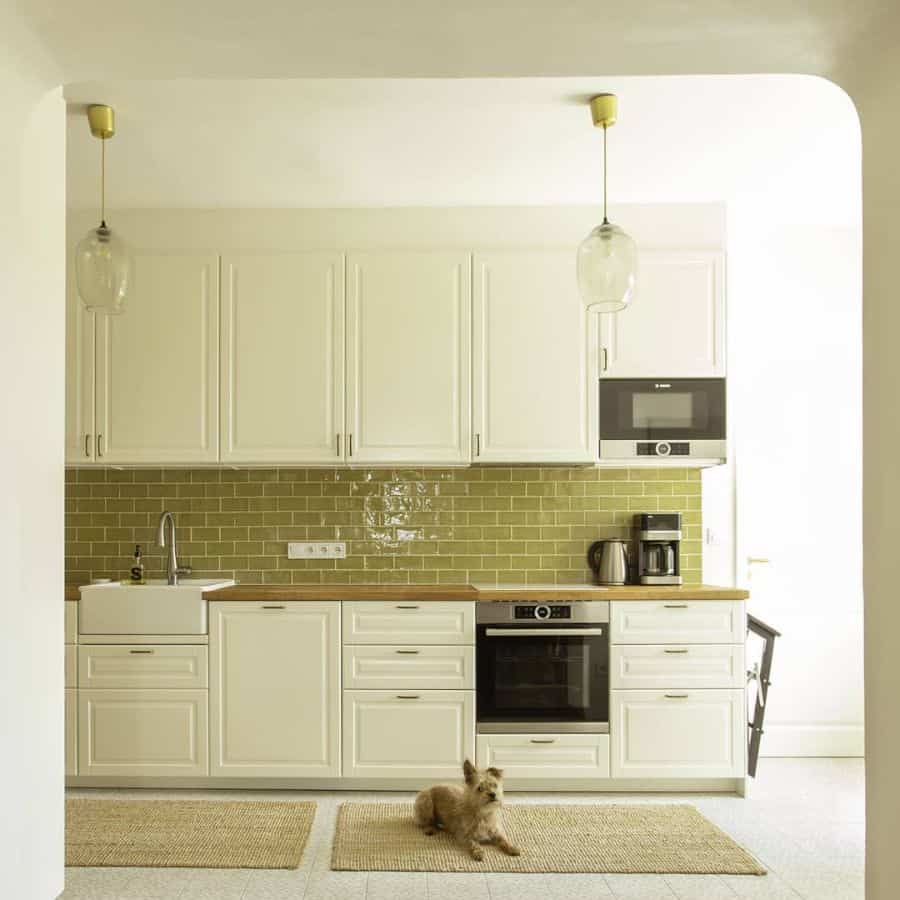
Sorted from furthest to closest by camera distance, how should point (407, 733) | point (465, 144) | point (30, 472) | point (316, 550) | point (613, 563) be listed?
point (316, 550) < point (613, 563) < point (407, 733) < point (465, 144) < point (30, 472)

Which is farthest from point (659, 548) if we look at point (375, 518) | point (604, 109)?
point (604, 109)

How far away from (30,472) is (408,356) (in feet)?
7.11

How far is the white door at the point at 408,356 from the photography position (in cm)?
455

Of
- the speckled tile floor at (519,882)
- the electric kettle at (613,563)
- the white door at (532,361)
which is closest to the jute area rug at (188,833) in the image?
the speckled tile floor at (519,882)

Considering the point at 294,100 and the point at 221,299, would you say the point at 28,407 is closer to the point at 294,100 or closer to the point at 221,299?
the point at 294,100

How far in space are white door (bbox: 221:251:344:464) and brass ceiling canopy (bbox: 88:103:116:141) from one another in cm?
111

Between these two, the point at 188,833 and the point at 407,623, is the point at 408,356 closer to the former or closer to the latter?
the point at 407,623

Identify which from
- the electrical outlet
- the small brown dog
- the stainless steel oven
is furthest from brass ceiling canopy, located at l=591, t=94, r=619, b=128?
the electrical outlet

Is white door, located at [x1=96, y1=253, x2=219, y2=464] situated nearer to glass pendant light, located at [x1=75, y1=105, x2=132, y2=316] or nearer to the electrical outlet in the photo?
the electrical outlet

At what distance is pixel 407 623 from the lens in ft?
14.1

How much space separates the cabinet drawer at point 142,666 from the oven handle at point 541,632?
126cm

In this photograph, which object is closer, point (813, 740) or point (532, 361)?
point (532, 361)

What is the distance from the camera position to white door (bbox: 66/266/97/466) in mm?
4551

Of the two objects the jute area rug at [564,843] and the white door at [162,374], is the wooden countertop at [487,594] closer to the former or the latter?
the white door at [162,374]
